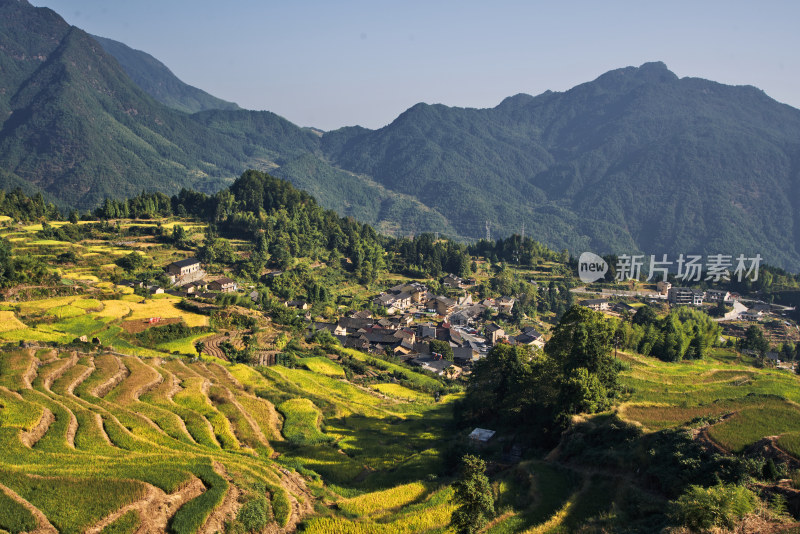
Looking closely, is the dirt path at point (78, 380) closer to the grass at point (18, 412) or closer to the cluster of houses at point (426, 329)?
the grass at point (18, 412)

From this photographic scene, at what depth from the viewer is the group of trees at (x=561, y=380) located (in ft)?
76.3

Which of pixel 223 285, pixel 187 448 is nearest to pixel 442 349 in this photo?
pixel 223 285

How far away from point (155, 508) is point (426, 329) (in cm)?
5792

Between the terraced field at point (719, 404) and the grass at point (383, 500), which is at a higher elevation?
the terraced field at point (719, 404)

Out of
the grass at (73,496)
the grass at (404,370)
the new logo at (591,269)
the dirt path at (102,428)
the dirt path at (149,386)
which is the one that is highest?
the new logo at (591,269)

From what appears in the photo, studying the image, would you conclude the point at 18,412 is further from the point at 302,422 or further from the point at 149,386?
the point at 302,422

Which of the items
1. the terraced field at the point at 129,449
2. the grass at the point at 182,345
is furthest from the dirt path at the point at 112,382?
the grass at the point at 182,345

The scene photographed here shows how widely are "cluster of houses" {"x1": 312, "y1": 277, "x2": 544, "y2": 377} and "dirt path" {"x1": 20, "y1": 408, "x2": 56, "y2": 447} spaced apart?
1593 inches

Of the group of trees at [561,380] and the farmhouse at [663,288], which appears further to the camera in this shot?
the farmhouse at [663,288]

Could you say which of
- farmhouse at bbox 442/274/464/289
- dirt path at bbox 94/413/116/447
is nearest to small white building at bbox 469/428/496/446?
dirt path at bbox 94/413/116/447

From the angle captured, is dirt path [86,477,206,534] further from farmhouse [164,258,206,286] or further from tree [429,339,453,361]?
farmhouse [164,258,206,286]

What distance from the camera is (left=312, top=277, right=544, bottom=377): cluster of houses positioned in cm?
6331

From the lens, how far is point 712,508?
11.7m

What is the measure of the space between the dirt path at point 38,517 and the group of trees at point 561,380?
763 inches
